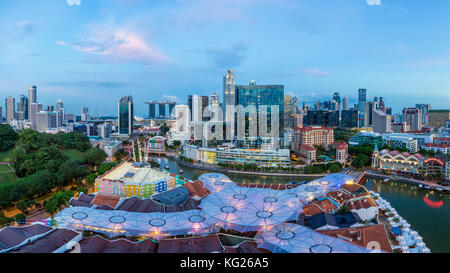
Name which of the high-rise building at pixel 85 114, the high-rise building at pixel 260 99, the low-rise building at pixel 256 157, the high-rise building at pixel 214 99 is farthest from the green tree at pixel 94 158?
the high-rise building at pixel 85 114

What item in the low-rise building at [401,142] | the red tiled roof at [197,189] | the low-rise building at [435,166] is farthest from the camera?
the low-rise building at [401,142]

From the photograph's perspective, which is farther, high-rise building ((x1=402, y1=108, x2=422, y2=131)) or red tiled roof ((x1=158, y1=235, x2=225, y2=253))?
high-rise building ((x1=402, y1=108, x2=422, y2=131))

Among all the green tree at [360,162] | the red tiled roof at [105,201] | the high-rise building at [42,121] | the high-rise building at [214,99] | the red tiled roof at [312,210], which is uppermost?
the high-rise building at [214,99]

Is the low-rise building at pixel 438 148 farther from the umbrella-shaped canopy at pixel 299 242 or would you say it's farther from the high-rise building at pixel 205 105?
the high-rise building at pixel 205 105

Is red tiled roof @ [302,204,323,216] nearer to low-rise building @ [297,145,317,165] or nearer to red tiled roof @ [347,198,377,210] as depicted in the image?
red tiled roof @ [347,198,377,210]

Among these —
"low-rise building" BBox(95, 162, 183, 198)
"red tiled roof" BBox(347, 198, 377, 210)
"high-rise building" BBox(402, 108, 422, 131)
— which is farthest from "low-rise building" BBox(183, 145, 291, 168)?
"high-rise building" BBox(402, 108, 422, 131)
